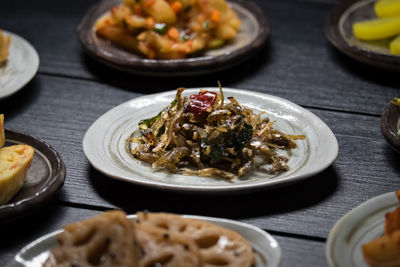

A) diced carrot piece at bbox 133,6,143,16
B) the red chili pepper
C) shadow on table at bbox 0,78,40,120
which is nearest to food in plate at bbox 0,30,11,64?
shadow on table at bbox 0,78,40,120

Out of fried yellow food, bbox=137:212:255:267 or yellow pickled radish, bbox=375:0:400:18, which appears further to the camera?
yellow pickled radish, bbox=375:0:400:18

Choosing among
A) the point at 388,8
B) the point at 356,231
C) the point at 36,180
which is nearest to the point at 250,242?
the point at 356,231

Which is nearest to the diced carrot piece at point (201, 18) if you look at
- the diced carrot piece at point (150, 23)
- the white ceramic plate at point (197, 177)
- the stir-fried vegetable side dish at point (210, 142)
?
the diced carrot piece at point (150, 23)

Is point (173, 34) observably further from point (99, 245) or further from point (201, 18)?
point (99, 245)

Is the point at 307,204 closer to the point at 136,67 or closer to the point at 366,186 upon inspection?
the point at 366,186

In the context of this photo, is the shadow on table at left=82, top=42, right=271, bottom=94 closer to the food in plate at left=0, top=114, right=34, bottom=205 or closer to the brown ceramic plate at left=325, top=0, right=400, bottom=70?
the brown ceramic plate at left=325, top=0, right=400, bottom=70

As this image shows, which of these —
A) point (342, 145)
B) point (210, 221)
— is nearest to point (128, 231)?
point (210, 221)
